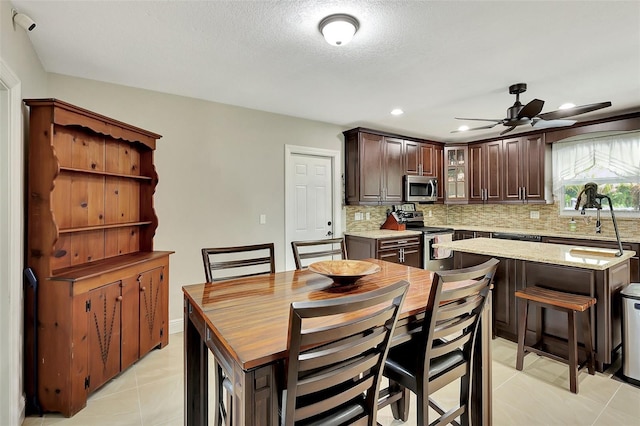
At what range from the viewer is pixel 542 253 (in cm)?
264

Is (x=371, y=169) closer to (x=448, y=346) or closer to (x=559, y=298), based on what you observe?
(x=559, y=298)

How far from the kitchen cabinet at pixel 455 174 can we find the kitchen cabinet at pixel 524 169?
24.9 inches

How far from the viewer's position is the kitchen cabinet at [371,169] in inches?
174

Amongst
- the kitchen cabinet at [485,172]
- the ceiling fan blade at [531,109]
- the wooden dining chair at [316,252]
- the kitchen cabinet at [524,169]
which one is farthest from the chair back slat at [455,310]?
the kitchen cabinet at [485,172]

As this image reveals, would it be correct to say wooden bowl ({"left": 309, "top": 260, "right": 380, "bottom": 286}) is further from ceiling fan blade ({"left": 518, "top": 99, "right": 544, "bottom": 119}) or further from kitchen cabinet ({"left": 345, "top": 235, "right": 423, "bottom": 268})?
kitchen cabinet ({"left": 345, "top": 235, "right": 423, "bottom": 268})

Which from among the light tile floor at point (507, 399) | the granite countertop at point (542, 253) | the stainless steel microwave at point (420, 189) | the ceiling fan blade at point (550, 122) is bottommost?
the light tile floor at point (507, 399)

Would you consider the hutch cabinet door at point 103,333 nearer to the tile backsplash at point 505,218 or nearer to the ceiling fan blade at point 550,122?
the tile backsplash at point 505,218

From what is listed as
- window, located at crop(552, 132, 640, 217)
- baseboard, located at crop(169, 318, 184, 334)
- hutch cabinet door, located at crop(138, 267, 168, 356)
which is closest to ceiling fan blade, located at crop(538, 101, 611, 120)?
window, located at crop(552, 132, 640, 217)

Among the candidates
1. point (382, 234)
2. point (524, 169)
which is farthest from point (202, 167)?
point (524, 169)

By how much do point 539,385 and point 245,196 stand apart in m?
3.20

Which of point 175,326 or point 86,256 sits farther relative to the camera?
point 175,326

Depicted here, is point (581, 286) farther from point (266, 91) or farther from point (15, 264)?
point (15, 264)

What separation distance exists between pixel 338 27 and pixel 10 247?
2.32 metres

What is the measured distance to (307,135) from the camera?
4.18m
